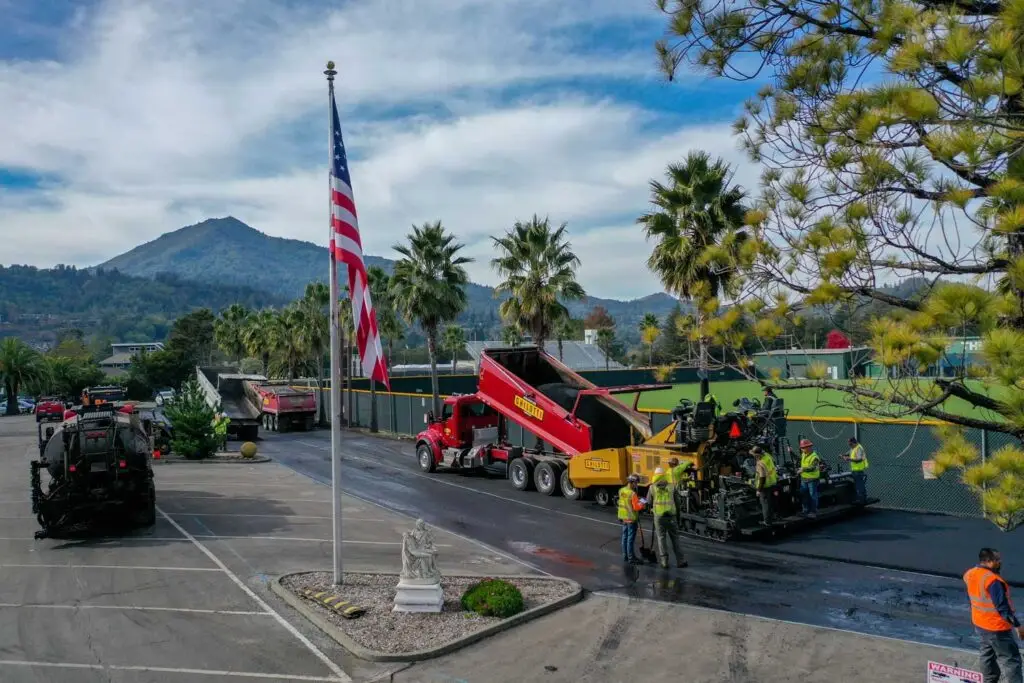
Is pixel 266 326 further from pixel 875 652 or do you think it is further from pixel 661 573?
pixel 875 652

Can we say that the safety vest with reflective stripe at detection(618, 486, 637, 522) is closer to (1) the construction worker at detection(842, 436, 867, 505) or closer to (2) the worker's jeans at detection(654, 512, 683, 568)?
(2) the worker's jeans at detection(654, 512, 683, 568)

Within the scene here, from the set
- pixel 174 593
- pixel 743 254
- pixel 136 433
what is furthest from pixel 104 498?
pixel 743 254

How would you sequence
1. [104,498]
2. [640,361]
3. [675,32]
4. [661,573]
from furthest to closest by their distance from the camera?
1. [640,361]
2. [104,498]
3. [661,573]
4. [675,32]

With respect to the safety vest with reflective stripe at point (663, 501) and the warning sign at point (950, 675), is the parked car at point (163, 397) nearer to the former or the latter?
the safety vest with reflective stripe at point (663, 501)

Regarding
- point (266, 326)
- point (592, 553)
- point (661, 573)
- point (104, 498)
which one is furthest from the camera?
point (266, 326)

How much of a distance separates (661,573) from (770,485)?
3.72m

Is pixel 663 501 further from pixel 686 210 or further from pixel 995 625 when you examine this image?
pixel 686 210

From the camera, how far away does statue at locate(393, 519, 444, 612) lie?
37.4ft

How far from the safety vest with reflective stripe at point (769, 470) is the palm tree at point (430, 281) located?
864 inches

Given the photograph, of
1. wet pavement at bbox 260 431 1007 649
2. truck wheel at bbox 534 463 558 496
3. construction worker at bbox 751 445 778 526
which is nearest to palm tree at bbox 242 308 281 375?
wet pavement at bbox 260 431 1007 649

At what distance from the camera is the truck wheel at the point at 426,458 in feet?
88.4

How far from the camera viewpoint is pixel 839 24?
6.52 metres

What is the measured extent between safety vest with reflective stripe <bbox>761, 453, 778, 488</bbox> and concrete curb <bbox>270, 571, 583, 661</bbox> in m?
5.08

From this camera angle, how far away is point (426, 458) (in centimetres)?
2727
